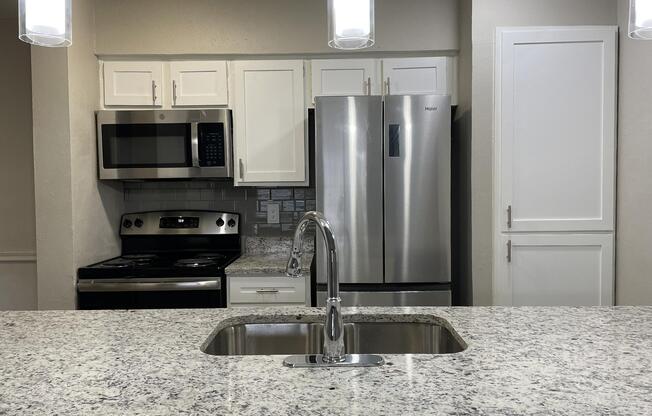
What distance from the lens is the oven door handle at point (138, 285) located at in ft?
8.26

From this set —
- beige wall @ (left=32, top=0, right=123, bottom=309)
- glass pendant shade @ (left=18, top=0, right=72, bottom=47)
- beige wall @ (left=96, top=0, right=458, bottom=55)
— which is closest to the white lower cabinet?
beige wall @ (left=32, top=0, right=123, bottom=309)

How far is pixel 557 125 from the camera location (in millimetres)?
2490

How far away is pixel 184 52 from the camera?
2848 millimetres

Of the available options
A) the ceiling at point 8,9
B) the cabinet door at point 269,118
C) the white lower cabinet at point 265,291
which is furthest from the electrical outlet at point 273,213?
the ceiling at point 8,9

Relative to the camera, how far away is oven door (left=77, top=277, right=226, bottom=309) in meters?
2.52

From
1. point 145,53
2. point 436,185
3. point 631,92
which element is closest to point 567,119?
point 631,92

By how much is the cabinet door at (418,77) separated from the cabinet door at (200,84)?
1.04m

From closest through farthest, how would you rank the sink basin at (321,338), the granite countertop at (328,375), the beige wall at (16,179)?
the granite countertop at (328,375) → the sink basin at (321,338) → the beige wall at (16,179)

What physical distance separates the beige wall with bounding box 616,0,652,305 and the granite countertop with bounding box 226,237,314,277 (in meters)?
1.72

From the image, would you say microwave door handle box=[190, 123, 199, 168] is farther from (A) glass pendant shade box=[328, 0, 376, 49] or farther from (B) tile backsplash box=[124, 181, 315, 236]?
(A) glass pendant shade box=[328, 0, 376, 49]

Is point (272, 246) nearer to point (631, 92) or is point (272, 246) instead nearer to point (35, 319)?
point (35, 319)

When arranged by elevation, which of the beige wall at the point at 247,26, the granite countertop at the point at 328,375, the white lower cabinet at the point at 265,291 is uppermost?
the beige wall at the point at 247,26

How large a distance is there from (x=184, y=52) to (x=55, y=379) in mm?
2369

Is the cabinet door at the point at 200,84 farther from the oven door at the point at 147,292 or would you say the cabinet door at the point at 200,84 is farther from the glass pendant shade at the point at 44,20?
the glass pendant shade at the point at 44,20
